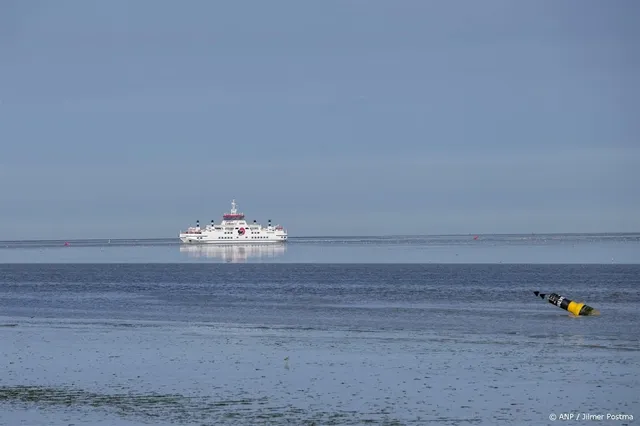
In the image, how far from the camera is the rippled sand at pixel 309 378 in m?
23.0

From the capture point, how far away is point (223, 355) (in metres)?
32.8

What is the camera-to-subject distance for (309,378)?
2798cm

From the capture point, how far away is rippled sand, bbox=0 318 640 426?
23.0m

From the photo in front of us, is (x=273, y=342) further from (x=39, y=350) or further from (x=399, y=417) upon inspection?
(x=399, y=417)

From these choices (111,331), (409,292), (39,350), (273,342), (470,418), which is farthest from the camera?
(409,292)

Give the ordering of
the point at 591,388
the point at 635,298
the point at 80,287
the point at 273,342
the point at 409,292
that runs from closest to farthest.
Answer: the point at 591,388 < the point at 273,342 < the point at 635,298 < the point at 409,292 < the point at 80,287

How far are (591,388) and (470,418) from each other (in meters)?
4.75

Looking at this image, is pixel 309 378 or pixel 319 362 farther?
pixel 319 362

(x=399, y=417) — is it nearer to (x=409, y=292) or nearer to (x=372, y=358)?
(x=372, y=358)

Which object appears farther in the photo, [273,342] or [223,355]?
[273,342]

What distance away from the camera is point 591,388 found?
25.5 meters

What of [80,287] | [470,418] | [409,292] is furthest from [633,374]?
[80,287]

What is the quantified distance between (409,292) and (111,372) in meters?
40.3

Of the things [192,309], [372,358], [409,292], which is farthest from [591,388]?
[409,292]
